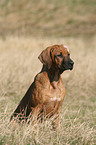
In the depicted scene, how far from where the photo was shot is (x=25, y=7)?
20.5 meters

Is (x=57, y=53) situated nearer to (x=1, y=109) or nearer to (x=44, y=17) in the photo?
(x=1, y=109)

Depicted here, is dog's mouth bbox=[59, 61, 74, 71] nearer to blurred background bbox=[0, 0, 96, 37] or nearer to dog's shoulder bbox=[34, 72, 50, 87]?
dog's shoulder bbox=[34, 72, 50, 87]

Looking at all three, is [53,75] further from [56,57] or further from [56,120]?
[56,120]

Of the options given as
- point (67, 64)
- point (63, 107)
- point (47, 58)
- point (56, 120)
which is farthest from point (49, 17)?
point (67, 64)

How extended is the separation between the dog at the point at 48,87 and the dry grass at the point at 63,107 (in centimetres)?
21

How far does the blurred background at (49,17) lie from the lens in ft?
53.8

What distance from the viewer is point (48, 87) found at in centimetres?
286

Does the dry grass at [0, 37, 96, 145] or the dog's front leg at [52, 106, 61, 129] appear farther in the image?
the dog's front leg at [52, 106, 61, 129]

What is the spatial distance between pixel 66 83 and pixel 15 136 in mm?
3661

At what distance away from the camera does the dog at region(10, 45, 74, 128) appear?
2.79 metres

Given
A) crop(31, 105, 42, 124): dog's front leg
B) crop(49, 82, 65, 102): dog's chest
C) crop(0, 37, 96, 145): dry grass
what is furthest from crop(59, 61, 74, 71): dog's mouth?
crop(0, 37, 96, 145): dry grass

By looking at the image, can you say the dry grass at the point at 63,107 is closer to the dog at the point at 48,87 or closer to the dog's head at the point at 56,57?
the dog at the point at 48,87

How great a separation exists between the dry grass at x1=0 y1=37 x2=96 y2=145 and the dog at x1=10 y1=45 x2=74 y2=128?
0.21 m

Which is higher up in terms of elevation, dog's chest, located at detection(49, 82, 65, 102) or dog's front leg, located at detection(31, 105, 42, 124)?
dog's chest, located at detection(49, 82, 65, 102)
